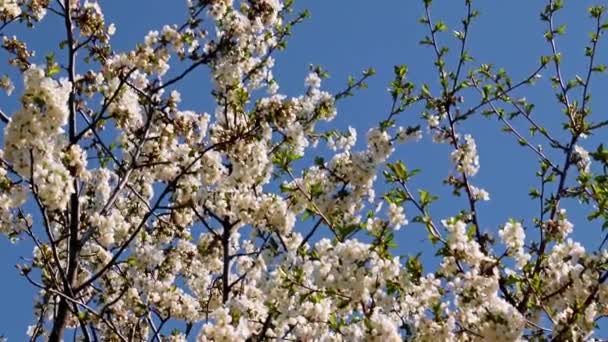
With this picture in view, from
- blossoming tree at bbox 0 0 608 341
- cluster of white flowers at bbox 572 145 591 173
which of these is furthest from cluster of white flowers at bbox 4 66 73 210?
cluster of white flowers at bbox 572 145 591 173

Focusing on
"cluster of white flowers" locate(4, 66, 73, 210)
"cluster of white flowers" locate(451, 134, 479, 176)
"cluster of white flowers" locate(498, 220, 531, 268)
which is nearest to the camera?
"cluster of white flowers" locate(4, 66, 73, 210)

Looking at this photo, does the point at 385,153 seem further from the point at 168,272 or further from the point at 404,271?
the point at 168,272

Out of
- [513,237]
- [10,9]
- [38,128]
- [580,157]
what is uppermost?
[10,9]

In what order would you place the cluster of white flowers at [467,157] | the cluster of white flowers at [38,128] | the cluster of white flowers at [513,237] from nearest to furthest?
1. the cluster of white flowers at [38,128]
2. the cluster of white flowers at [513,237]
3. the cluster of white flowers at [467,157]

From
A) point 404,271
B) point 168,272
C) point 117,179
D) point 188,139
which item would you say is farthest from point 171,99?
point 404,271

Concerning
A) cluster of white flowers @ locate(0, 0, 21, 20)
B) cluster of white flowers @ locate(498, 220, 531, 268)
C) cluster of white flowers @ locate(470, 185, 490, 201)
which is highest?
cluster of white flowers @ locate(0, 0, 21, 20)

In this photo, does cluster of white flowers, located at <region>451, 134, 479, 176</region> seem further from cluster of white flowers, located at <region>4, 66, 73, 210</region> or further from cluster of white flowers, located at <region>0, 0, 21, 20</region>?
cluster of white flowers, located at <region>0, 0, 21, 20</region>

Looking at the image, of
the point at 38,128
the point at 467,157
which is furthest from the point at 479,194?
the point at 38,128

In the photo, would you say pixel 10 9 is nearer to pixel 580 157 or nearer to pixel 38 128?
pixel 38 128

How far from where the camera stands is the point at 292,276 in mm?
5723

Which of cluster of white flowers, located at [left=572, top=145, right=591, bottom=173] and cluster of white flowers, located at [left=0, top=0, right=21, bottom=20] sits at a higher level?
cluster of white flowers, located at [left=0, top=0, right=21, bottom=20]

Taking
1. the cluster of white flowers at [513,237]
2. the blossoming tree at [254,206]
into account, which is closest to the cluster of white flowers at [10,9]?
the blossoming tree at [254,206]

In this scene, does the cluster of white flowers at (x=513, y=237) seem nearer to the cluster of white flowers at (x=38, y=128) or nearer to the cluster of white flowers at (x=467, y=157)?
the cluster of white flowers at (x=467, y=157)

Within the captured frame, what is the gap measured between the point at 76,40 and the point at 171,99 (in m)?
1.20
